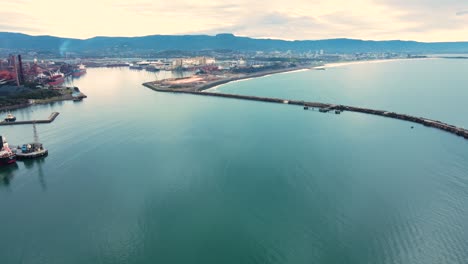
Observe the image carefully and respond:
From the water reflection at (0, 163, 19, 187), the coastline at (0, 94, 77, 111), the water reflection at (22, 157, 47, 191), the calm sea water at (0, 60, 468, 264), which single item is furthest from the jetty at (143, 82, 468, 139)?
the water reflection at (0, 163, 19, 187)

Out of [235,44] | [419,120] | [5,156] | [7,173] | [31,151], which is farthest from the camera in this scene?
[235,44]

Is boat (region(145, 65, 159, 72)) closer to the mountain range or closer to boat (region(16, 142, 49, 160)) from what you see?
boat (region(16, 142, 49, 160))

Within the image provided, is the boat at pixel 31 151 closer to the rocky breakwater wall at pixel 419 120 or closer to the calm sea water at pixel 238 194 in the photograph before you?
the calm sea water at pixel 238 194

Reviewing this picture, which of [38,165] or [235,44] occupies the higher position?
[235,44]

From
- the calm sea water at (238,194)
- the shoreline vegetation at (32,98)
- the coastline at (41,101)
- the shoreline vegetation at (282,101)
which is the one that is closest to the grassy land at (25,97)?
Answer: the shoreline vegetation at (32,98)

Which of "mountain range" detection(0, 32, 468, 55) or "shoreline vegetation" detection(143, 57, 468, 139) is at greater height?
"mountain range" detection(0, 32, 468, 55)

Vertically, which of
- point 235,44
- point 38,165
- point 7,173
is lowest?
point 7,173

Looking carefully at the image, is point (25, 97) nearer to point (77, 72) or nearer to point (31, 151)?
point (31, 151)

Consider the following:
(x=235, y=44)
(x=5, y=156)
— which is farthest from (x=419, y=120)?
(x=235, y=44)

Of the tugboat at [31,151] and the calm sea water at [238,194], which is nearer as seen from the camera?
the calm sea water at [238,194]
